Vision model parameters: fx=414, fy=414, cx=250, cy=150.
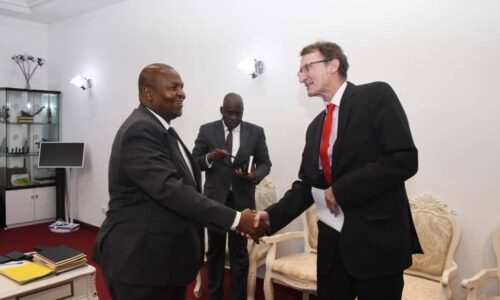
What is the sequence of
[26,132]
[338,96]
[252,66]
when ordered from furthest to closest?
1. [26,132]
2. [252,66]
3. [338,96]

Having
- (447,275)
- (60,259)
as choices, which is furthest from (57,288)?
(447,275)

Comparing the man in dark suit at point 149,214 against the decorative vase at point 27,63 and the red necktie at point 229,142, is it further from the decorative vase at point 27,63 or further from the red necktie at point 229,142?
the decorative vase at point 27,63

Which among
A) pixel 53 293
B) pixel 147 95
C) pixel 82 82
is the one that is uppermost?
pixel 82 82

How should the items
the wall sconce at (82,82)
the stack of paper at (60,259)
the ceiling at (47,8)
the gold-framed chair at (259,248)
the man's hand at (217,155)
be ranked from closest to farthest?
the stack of paper at (60,259), the man's hand at (217,155), the gold-framed chair at (259,248), the ceiling at (47,8), the wall sconce at (82,82)

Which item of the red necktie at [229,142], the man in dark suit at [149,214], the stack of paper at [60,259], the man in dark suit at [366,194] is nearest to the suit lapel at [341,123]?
the man in dark suit at [366,194]

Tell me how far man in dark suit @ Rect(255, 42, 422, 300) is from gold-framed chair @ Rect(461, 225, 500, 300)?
0.95m

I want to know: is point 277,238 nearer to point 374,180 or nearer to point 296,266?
point 296,266

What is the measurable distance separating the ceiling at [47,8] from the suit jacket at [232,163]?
3241 millimetres

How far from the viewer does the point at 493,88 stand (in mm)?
2719

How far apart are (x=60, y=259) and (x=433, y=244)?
243cm

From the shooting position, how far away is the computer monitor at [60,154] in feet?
19.8

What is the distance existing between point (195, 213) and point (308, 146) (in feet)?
1.90

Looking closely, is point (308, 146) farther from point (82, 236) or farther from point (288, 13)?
point (82, 236)

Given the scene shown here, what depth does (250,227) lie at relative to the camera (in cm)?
207
